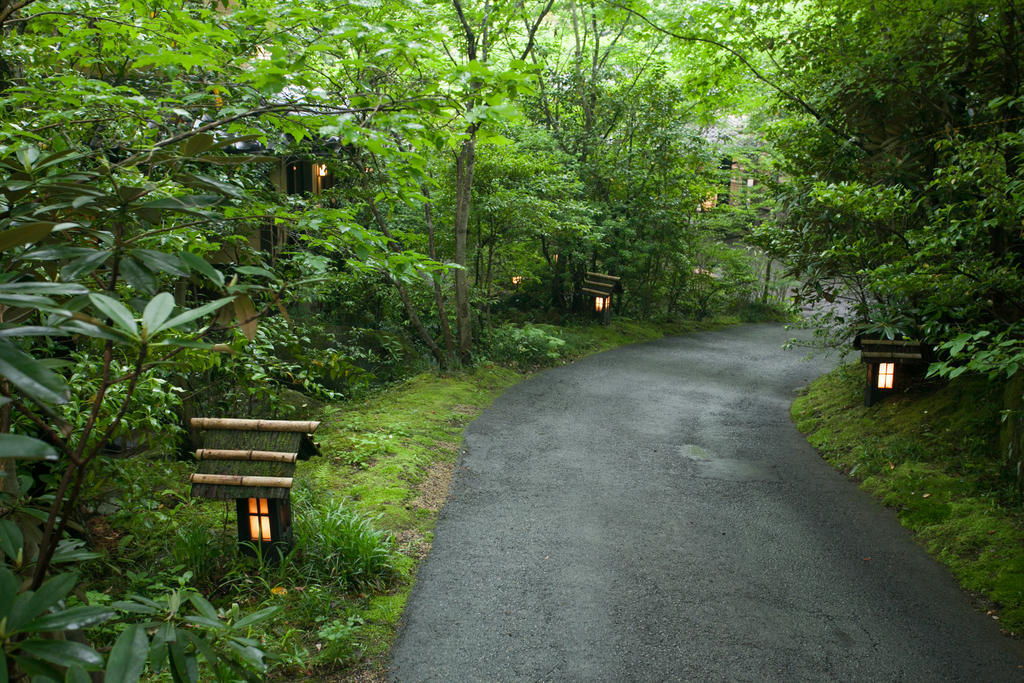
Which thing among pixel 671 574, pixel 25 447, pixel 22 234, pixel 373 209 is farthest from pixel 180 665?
pixel 373 209

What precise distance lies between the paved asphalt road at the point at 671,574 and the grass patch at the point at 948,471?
0.72 feet

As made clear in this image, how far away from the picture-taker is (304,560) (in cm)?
491

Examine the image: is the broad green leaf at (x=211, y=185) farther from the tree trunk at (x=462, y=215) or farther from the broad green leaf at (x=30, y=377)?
the tree trunk at (x=462, y=215)

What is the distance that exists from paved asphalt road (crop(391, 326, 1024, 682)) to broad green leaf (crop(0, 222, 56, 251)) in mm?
3484

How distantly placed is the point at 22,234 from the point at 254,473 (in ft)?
11.5

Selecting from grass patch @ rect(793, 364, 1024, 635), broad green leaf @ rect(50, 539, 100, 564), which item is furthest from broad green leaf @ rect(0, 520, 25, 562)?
grass patch @ rect(793, 364, 1024, 635)

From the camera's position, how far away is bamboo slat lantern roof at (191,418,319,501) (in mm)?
4648

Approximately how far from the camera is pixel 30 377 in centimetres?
107

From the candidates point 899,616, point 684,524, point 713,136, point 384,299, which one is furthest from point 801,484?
point 713,136

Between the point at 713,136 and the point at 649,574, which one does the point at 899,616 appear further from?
the point at 713,136

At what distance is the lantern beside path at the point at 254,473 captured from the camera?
183 inches

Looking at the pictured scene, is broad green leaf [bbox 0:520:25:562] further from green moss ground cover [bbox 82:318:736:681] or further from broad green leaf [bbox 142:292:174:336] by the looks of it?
green moss ground cover [bbox 82:318:736:681]

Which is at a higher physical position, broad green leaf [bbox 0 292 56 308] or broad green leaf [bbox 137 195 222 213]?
broad green leaf [bbox 137 195 222 213]

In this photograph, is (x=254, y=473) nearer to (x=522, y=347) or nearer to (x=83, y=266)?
(x=83, y=266)
